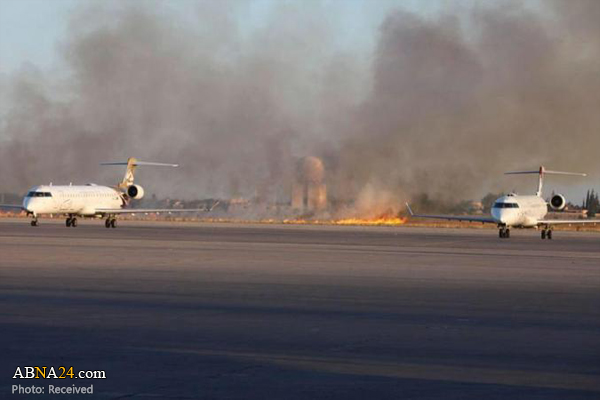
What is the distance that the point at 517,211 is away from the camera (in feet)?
249

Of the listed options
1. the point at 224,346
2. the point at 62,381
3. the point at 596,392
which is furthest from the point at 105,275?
the point at 596,392

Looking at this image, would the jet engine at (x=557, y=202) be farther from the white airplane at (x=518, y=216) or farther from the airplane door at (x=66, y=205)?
the airplane door at (x=66, y=205)

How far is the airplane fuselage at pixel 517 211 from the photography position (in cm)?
7506

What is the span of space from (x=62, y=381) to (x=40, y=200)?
71.2 meters

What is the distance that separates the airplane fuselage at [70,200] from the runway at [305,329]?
1844 inches

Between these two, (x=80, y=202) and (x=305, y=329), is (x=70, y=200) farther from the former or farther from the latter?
(x=305, y=329)

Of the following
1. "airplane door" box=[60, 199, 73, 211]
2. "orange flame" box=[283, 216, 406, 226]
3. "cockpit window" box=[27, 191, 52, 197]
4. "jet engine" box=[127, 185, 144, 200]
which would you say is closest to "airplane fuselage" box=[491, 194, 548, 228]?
"orange flame" box=[283, 216, 406, 226]

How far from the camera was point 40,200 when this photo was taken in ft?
267

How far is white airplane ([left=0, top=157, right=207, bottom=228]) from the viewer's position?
8181cm

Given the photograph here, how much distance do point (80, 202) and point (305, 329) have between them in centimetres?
6987

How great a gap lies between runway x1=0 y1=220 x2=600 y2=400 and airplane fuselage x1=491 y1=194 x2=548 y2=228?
130 ft

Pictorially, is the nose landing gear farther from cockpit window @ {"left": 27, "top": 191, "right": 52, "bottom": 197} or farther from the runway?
the runway

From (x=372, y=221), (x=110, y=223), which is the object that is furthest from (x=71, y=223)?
(x=372, y=221)

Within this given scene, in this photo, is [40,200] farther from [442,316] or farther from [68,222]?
[442,316]
